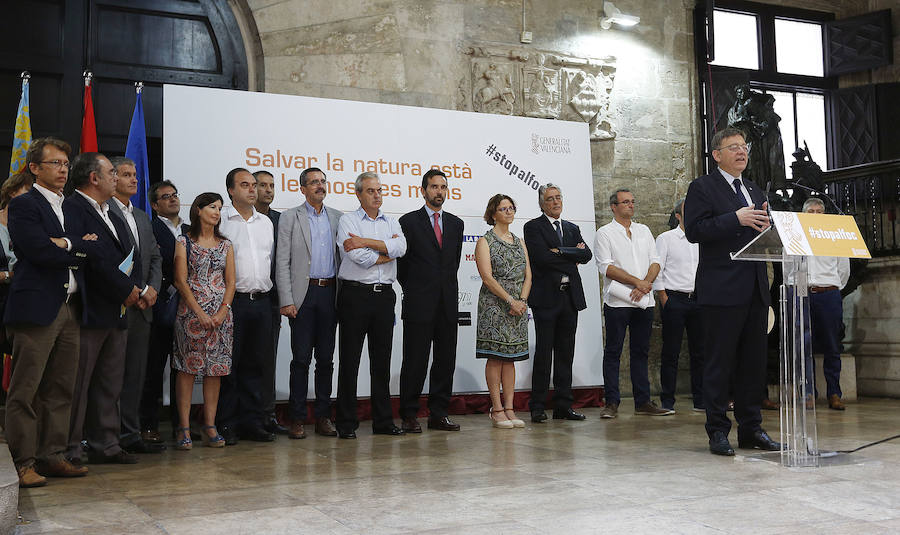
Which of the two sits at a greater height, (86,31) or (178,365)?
(86,31)

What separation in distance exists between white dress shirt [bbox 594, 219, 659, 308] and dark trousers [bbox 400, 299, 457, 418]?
1.46 m

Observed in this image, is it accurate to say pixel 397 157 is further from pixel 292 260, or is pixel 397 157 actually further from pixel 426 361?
pixel 426 361

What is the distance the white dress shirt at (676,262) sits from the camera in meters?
6.84

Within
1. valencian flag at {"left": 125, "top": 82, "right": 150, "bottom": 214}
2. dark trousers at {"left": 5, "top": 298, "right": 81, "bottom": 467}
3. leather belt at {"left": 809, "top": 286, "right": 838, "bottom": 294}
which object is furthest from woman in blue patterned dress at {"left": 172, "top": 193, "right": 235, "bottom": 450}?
leather belt at {"left": 809, "top": 286, "right": 838, "bottom": 294}

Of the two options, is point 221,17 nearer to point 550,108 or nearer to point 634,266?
point 550,108

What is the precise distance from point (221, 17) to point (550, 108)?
2998 mm

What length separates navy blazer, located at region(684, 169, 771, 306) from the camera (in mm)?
4434

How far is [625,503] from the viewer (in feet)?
10.6

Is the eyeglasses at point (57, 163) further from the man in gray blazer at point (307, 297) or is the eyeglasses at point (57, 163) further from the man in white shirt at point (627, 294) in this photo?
the man in white shirt at point (627, 294)

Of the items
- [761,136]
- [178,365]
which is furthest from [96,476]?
[761,136]

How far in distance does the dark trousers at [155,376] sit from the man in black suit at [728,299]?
3033 mm

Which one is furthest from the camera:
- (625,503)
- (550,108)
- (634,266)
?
(550,108)

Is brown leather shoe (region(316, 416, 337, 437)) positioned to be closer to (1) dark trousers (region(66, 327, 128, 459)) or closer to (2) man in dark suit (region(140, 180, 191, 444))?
(2) man in dark suit (region(140, 180, 191, 444))

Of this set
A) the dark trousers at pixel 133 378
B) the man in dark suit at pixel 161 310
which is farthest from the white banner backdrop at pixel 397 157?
the dark trousers at pixel 133 378
